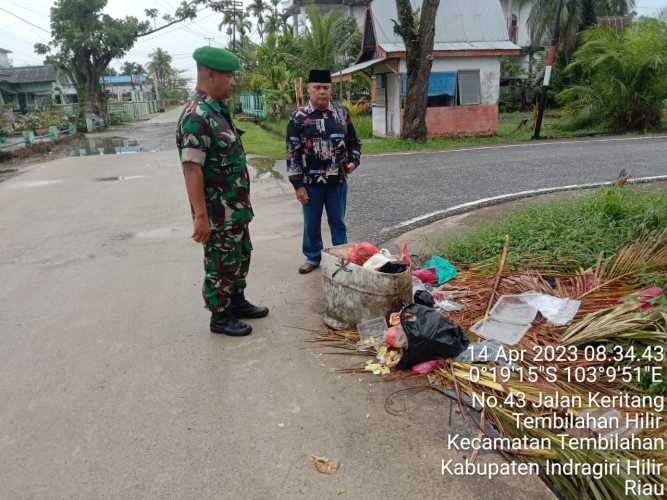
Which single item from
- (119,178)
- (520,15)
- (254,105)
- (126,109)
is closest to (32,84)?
(126,109)

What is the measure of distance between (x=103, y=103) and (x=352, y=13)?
18548 mm

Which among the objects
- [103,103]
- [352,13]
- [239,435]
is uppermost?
[352,13]

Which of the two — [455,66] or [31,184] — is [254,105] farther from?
[31,184]

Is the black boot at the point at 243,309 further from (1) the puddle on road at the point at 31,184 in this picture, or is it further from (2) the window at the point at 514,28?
(2) the window at the point at 514,28

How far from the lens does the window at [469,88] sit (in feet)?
54.6

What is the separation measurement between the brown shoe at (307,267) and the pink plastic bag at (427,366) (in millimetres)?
1934

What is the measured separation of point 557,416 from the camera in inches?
98.3

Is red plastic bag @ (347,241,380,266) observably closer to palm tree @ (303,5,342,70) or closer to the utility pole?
the utility pole

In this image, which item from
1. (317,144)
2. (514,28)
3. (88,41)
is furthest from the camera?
(514,28)

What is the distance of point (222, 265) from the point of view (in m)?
3.44

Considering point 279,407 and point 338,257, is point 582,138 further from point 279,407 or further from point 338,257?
point 279,407

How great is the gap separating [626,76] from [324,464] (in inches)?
658

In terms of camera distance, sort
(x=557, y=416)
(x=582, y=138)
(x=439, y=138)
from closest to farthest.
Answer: (x=557, y=416)
(x=582, y=138)
(x=439, y=138)

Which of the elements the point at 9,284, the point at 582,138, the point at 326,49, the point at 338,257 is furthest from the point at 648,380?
the point at 326,49
